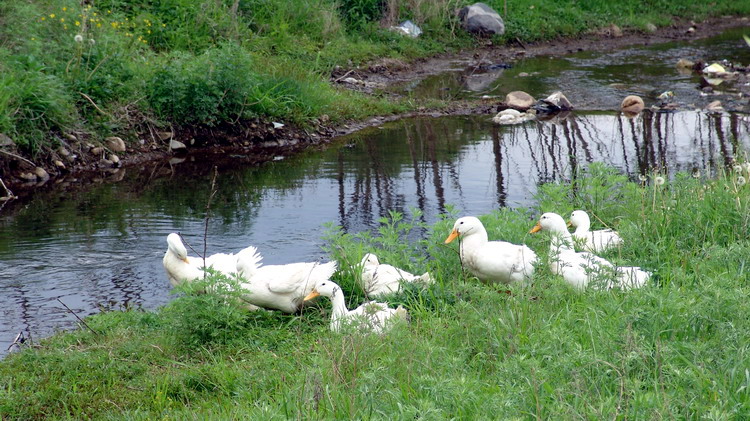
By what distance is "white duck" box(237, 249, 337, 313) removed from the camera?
231 inches

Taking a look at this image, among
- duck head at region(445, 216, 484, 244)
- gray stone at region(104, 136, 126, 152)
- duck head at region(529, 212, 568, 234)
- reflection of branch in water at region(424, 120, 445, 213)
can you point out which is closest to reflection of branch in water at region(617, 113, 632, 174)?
reflection of branch in water at region(424, 120, 445, 213)

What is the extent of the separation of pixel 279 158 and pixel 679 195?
654 cm

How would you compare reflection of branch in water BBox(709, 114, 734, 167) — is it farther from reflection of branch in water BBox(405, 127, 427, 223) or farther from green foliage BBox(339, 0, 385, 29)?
green foliage BBox(339, 0, 385, 29)

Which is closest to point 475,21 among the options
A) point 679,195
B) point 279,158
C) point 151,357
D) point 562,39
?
point 562,39

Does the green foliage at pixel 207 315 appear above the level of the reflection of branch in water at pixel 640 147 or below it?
below

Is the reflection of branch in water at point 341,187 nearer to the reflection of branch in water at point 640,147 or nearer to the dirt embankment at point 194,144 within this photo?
the dirt embankment at point 194,144

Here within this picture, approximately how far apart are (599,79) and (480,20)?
4241 millimetres

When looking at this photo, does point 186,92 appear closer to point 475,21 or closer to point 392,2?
point 392,2

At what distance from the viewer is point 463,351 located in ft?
14.0

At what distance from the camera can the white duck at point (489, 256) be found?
18.7 feet

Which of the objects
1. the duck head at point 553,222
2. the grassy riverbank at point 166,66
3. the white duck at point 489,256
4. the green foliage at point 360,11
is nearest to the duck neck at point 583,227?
the duck head at point 553,222

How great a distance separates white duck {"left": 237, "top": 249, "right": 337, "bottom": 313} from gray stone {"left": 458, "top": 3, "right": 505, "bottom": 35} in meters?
16.0

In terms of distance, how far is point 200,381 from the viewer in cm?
484

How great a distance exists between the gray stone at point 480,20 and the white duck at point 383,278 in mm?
15839
